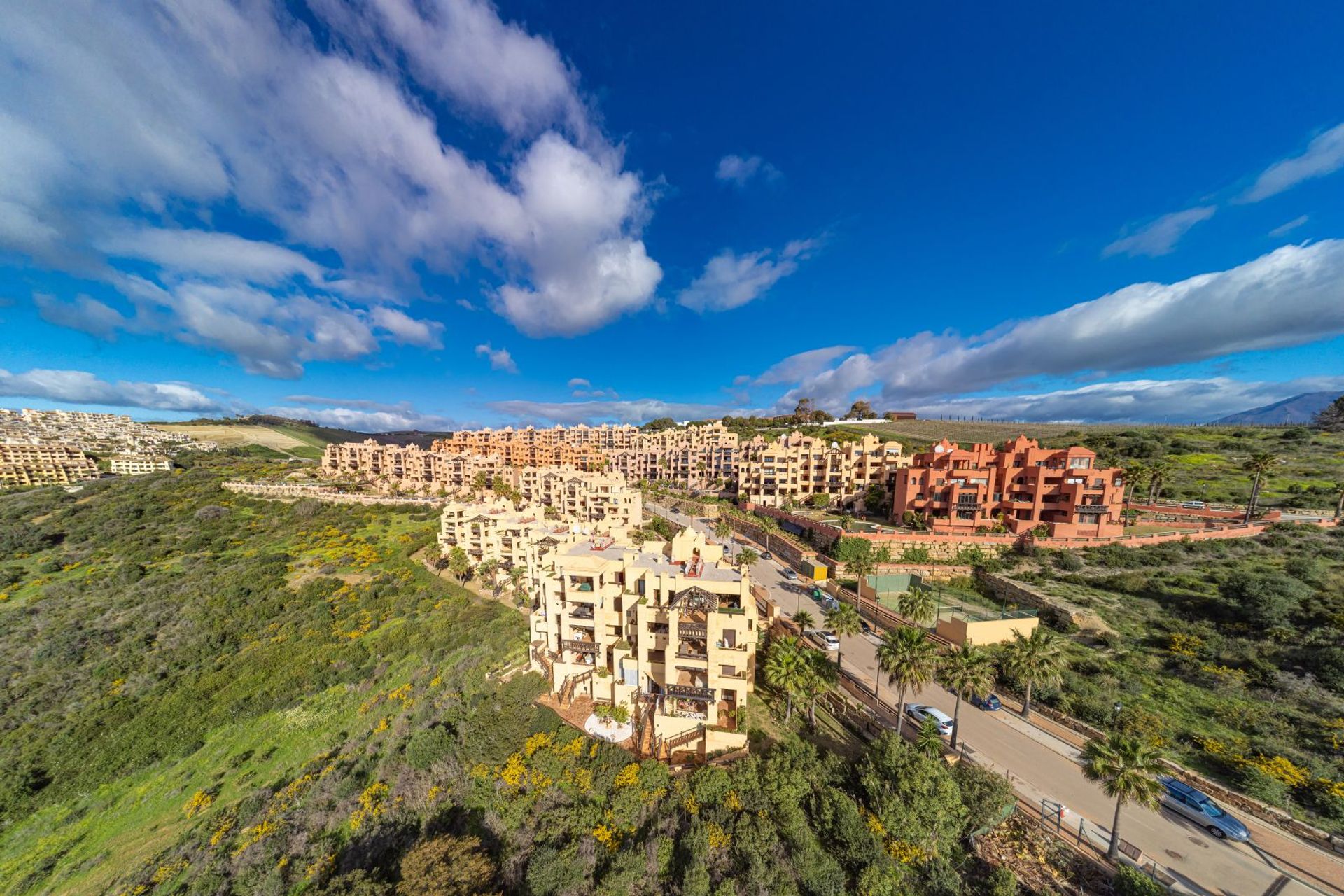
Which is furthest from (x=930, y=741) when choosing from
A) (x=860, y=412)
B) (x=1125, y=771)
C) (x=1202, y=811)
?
(x=860, y=412)

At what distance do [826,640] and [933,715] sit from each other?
1019 centimetres

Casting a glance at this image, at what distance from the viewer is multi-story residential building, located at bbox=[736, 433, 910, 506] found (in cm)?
8000

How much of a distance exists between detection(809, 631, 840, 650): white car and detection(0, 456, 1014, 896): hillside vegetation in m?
10.1

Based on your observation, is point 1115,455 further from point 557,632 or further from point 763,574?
point 557,632

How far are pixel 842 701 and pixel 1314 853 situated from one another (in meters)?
21.2

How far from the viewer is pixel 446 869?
68.1ft

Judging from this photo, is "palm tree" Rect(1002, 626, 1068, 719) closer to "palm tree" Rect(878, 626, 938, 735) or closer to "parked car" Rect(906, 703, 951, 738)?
"parked car" Rect(906, 703, 951, 738)

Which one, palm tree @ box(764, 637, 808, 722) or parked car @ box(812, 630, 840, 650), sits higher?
palm tree @ box(764, 637, 808, 722)

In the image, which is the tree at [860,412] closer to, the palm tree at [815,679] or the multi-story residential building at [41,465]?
the palm tree at [815,679]

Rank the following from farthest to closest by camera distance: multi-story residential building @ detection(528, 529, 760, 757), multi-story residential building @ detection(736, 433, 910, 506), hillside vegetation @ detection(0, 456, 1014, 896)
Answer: multi-story residential building @ detection(736, 433, 910, 506), multi-story residential building @ detection(528, 529, 760, 757), hillside vegetation @ detection(0, 456, 1014, 896)

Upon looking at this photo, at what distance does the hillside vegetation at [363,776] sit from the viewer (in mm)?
22547

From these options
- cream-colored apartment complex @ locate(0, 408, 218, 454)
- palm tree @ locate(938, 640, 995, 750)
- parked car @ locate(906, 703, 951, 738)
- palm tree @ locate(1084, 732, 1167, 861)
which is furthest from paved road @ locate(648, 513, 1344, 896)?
cream-colored apartment complex @ locate(0, 408, 218, 454)

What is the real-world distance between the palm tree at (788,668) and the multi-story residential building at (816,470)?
170 ft

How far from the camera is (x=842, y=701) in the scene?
31.7m
